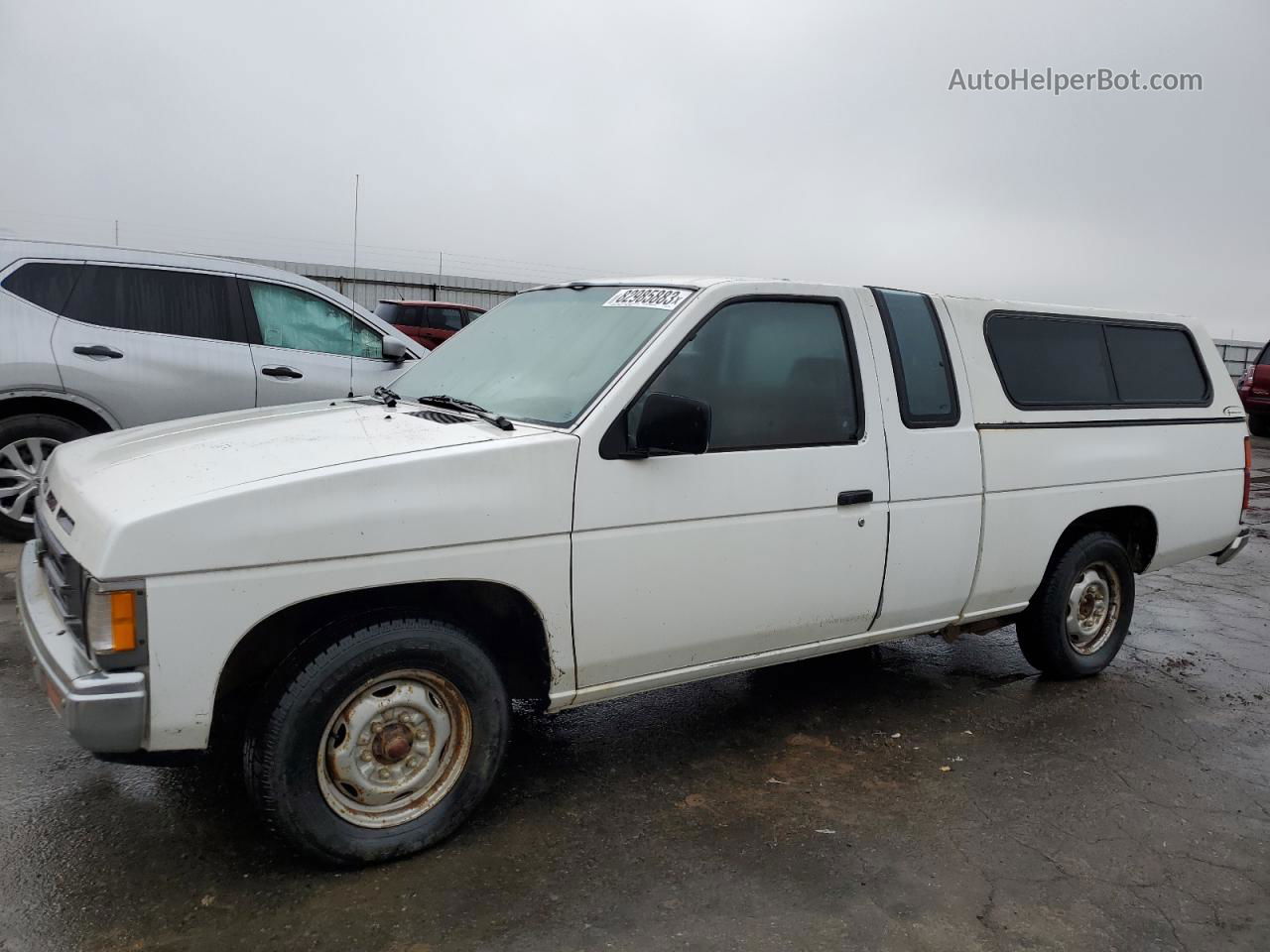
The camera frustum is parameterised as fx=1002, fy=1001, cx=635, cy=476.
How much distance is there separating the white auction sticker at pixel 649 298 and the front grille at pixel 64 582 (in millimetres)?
2011

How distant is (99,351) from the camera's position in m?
6.44

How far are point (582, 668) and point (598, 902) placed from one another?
72 cm

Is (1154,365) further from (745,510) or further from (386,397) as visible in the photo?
(386,397)

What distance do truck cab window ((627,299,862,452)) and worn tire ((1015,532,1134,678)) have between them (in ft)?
5.21

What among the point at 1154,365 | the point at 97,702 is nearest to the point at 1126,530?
the point at 1154,365

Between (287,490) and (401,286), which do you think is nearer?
(287,490)

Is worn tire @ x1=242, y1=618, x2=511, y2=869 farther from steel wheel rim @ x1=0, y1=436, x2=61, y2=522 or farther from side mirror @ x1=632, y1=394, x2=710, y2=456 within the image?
steel wheel rim @ x1=0, y1=436, x2=61, y2=522

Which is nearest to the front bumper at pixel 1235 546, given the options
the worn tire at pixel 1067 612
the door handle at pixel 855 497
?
the worn tire at pixel 1067 612

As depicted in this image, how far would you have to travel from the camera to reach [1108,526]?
16.8ft

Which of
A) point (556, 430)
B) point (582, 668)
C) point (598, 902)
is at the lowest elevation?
point (598, 902)

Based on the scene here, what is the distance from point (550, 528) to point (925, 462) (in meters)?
1.69

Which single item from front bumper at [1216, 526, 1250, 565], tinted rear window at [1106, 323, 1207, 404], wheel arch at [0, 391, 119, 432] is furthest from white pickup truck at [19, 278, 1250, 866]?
wheel arch at [0, 391, 119, 432]

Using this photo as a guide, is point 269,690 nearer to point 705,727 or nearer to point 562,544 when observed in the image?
point 562,544

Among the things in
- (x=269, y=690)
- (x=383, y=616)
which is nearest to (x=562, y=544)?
(x=383, y=616)
